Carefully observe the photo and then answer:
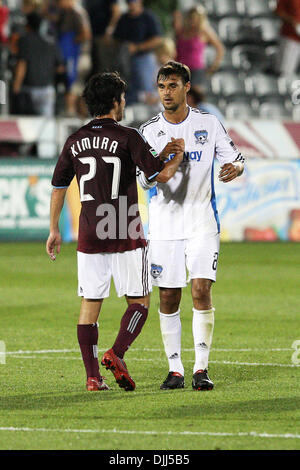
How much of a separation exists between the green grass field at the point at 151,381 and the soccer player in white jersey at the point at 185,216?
0.43 meters

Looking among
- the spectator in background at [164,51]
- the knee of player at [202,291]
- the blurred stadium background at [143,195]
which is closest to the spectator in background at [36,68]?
the blurred stadium background at [143,195]

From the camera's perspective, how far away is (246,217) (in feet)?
61.6

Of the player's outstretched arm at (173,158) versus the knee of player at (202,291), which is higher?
the player's outstretched arm at (173,158)

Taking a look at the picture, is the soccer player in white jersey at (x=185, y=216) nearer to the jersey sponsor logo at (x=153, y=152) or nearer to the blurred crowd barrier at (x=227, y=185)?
the jersey sponsor logo at (x=153, y=152)

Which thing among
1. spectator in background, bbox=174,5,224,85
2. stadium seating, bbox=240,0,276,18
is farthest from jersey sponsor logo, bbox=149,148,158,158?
stadium seating, bbox=240,0,276,18

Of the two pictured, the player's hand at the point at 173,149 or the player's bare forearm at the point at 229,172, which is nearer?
the player's hand at the point at 173,149

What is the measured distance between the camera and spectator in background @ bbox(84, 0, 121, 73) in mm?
18422

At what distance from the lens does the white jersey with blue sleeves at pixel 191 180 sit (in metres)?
7.06

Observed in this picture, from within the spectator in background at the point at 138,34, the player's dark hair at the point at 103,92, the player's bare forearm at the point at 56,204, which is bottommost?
the player's bare forearm at the point at 56,204

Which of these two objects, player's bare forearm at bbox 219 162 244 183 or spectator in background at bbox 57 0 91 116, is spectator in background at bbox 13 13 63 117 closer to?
spectator in background at bbox 57 0 91 116

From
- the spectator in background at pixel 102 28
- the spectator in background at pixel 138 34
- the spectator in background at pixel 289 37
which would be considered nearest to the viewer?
the spectator in background at pixel 102 28

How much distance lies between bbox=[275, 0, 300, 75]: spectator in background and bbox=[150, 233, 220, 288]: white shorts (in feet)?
48.4

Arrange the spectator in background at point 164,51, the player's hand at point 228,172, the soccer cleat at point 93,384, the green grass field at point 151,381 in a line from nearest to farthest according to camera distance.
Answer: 1. the green grass field at point 151,381
2. the soccer cleat at point 93,384
3. the player's hand at point 228,172
4. the spectator in background at point 164,51

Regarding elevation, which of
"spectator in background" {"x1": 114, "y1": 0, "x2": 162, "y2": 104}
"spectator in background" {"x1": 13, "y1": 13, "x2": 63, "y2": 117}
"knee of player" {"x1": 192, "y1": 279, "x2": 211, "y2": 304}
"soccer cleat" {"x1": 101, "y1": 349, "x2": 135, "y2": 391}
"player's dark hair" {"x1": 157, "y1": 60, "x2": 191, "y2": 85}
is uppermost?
"spectator in background" {"x1": 114, "y1": 0, "x2": 162, "y2": 104}
